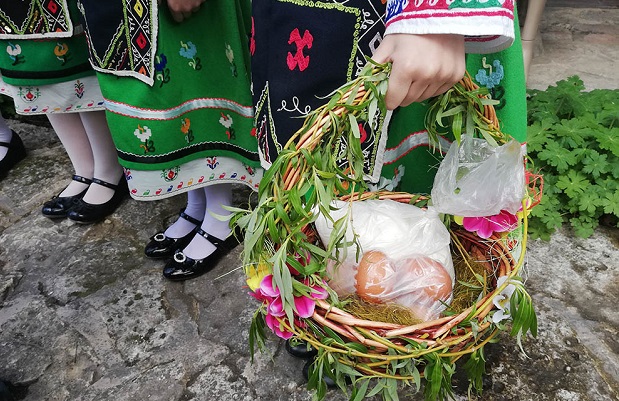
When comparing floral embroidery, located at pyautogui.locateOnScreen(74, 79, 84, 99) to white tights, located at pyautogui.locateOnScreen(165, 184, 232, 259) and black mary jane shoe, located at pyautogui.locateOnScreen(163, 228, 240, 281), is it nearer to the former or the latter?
white tights, located at pyautogui.locateOnScreen(165, 184, 232, 259)

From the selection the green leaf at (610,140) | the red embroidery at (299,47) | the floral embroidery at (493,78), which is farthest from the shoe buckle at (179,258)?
the green leaf at (610,140)

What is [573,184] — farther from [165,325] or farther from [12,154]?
[12,154]

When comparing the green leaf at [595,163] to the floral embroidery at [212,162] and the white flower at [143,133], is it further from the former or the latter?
the white flower at [143,133]

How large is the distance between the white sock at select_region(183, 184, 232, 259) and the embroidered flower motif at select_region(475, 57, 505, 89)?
1134mm

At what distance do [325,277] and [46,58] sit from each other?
1.53 m

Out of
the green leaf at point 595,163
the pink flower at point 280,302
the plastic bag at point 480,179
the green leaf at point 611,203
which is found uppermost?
the plastic bag at point 480,179

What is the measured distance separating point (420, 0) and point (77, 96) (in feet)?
5.57

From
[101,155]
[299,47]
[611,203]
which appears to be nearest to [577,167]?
[611,203]

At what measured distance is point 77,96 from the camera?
82.7 inches

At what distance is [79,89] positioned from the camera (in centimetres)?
209

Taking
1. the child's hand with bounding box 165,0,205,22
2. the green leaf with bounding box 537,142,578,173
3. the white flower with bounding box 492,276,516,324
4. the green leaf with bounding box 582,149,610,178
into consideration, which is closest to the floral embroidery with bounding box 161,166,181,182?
the child's hand with bounding box 165,0,205,22

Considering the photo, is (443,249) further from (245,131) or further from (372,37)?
(245,131)

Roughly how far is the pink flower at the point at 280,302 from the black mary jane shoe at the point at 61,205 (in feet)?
5.50

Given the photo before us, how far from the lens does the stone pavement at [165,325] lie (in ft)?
5.16
